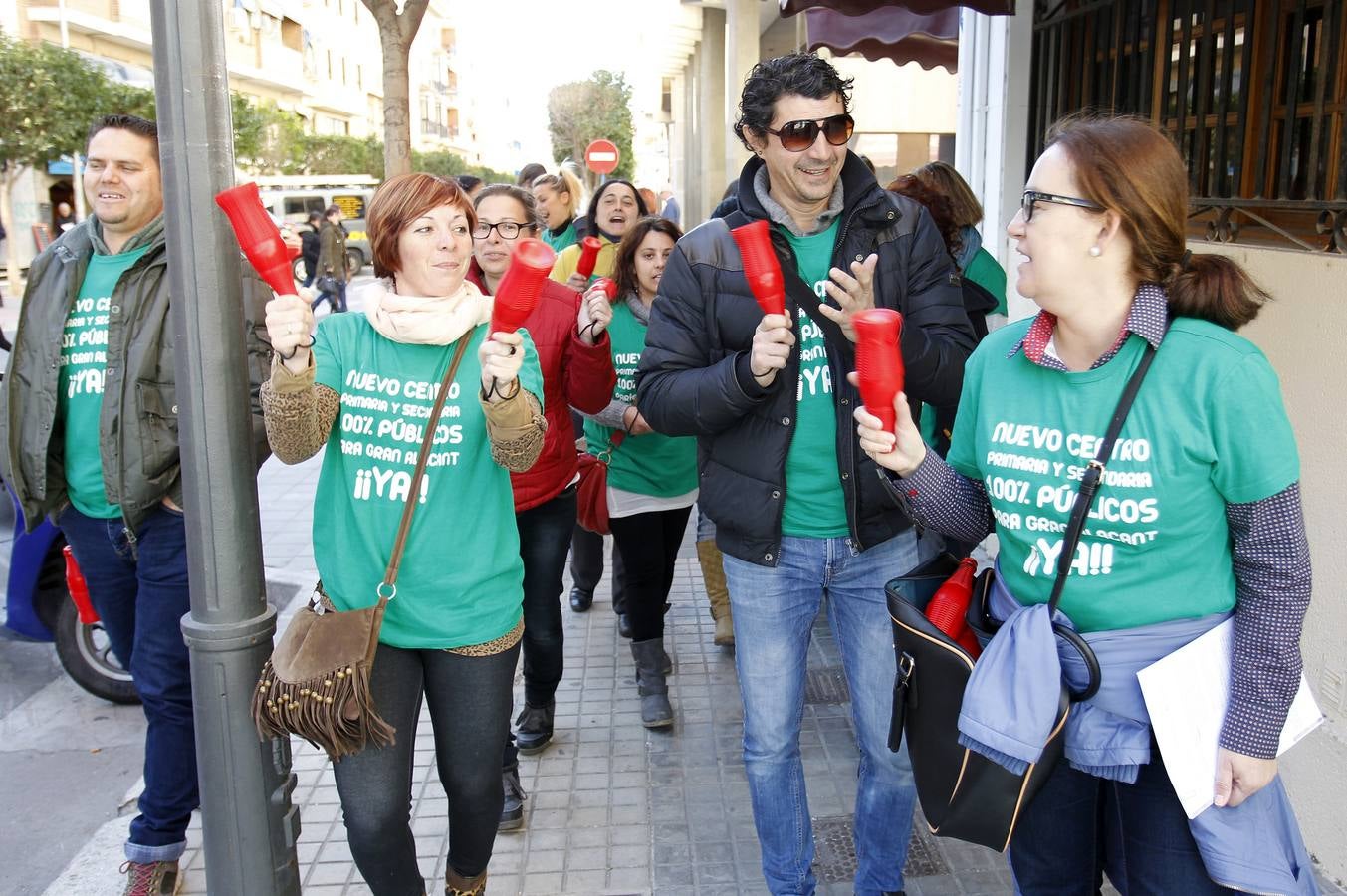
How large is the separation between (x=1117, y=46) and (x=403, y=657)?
10.7 feet

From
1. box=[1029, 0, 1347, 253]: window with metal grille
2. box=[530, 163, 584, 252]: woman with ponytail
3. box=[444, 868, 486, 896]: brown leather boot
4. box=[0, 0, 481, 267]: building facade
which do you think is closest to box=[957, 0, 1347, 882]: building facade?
box=[1029, 0, 1347, 253]: window with metal grille

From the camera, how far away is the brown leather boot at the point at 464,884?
275 cm

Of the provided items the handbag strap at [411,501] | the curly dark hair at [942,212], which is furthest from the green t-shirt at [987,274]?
the handbag strap at [411,501]

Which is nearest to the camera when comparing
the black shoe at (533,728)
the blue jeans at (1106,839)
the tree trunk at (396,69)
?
the blue jeans at (1106,839)

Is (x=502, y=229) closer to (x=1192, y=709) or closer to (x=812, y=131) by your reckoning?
(x=812, y=131)

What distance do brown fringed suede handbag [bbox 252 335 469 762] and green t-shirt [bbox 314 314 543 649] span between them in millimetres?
40

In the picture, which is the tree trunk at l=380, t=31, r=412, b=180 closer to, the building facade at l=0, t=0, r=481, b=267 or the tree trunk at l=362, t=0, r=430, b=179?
the tree trunk at l=362, t=0, r=430, b=179

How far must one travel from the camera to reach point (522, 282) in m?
2.07

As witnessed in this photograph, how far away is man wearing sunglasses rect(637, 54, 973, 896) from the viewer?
2.66 meters

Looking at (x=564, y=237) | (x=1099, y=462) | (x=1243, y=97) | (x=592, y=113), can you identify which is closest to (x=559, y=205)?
(x=564, y=237)

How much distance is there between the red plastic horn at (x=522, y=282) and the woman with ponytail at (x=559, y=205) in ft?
14.5

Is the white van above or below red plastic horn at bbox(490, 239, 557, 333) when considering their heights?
above

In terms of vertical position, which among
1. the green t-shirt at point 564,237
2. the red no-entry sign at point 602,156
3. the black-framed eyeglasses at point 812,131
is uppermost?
the red no-entry sign at point 602,156

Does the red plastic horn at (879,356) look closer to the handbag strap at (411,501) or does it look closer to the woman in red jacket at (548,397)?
the handbag strap at (411,501)
